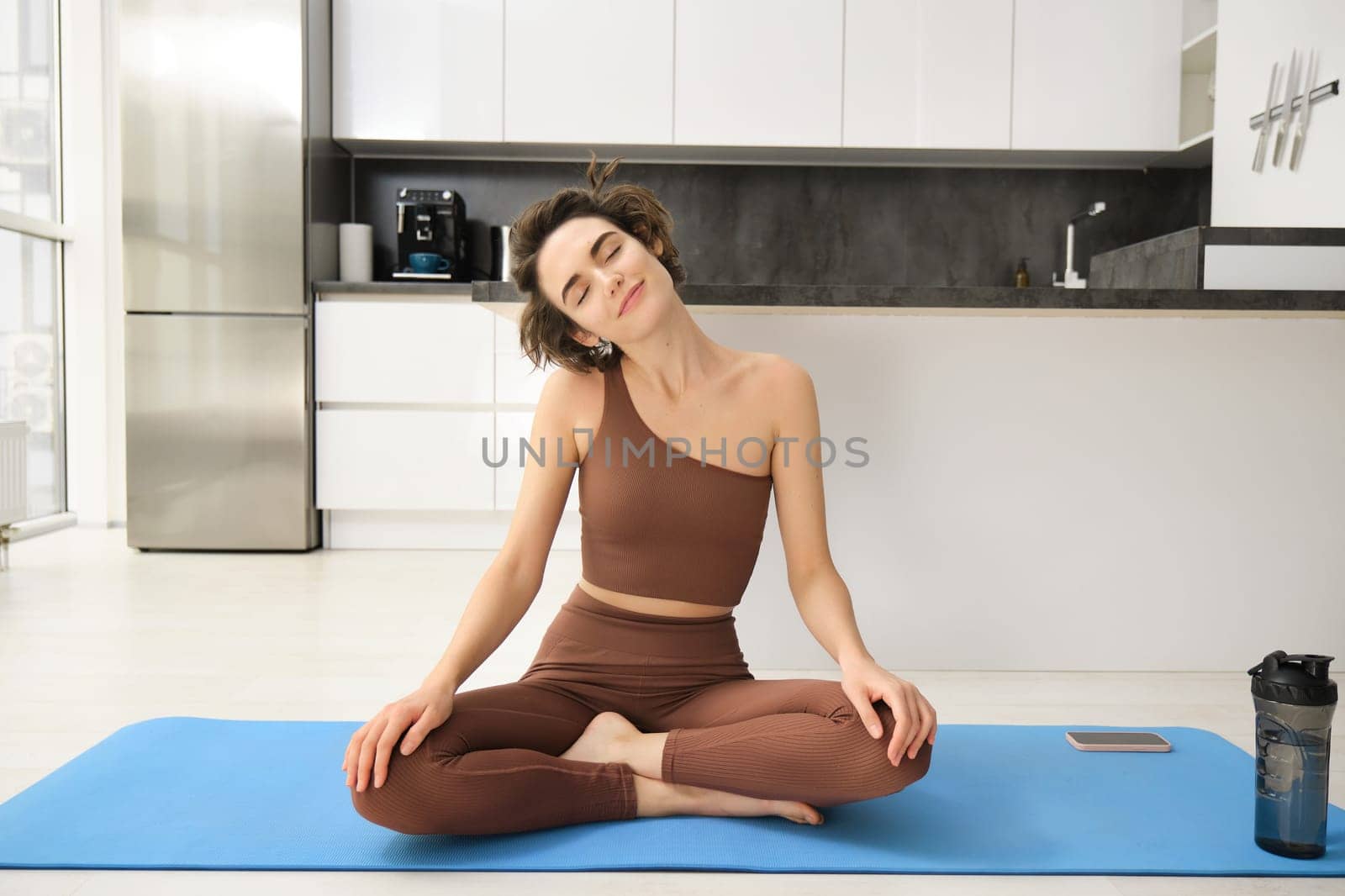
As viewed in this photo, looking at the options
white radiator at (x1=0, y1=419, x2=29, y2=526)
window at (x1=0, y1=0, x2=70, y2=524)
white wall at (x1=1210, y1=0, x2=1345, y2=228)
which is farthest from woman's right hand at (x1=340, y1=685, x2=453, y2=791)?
window at (x1=0, y1=0, x2=70, y2=524)

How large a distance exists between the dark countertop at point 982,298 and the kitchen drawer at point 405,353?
202 centimetres

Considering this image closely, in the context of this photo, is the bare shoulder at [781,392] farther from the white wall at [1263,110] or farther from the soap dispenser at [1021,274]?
the soap dispenser at [1021,274]

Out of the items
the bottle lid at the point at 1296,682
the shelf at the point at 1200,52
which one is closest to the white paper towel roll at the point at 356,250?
the shelf at the point at 1200,52

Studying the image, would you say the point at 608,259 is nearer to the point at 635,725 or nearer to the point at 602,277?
the point at 602,277

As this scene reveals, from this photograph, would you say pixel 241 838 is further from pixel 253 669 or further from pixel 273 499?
pixel 273 499

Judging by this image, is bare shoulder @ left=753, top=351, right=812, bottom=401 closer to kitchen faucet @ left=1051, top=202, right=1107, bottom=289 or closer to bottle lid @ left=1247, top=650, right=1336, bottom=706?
bottle lid @ left=1247, top=650, right=1336, bottom=706

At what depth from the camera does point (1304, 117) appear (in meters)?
3.22

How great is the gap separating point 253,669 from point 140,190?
244cm

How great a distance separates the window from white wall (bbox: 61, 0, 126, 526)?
0.16 feet

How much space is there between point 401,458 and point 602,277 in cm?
288

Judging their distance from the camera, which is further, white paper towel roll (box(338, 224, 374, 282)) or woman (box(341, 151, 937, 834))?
white paper towel roll (box(338, 224, 374, 282))

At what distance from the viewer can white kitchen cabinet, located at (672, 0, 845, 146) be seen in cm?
423

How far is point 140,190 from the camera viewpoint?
160 inches

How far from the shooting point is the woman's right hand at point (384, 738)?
1.31 m
